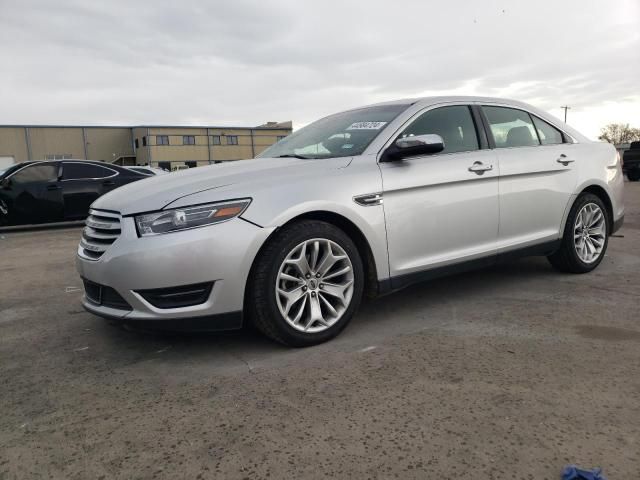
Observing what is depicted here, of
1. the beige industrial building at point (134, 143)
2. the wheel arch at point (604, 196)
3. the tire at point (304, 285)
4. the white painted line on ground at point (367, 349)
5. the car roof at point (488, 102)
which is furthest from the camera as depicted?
the beige industrial building at point (134, 143)

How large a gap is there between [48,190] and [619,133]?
81.3m

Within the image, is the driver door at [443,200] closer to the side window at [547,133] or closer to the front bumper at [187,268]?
the side window at [547,133]

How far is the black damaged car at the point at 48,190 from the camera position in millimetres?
9000

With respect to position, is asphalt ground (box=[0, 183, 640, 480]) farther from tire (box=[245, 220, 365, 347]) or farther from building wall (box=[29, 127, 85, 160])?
building wall (box=[29, 127, 85, 160])

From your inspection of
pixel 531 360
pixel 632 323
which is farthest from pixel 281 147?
pixel 632 323

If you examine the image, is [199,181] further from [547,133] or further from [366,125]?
[547,133]

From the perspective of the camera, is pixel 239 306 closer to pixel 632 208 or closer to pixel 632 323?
pixel 632 323

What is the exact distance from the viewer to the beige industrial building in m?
49.1

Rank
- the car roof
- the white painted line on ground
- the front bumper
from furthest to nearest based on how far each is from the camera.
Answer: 1. the car roof
2. the white painted line on ground
3. the front bumper

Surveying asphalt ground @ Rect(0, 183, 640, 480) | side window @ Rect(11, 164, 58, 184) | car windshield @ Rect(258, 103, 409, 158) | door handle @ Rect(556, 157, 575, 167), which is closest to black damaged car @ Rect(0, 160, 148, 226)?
side window @ Rect(11, 164, 58, 184)

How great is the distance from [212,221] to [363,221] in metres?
0.93

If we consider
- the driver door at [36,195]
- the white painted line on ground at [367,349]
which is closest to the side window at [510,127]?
the white painted line on ground at [367,349]

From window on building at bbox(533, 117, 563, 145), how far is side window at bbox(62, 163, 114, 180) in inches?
316

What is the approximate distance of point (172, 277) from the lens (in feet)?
8.62
